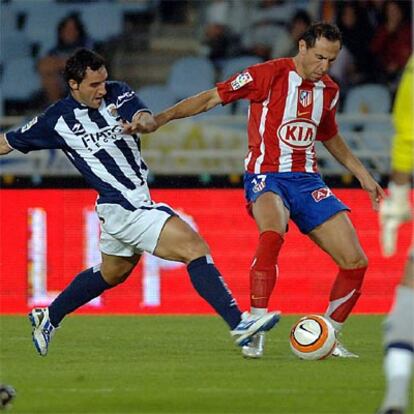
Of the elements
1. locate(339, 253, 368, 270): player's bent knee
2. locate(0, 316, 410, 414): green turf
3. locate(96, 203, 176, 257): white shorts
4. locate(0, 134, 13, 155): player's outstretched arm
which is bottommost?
locate(0, 316, 410, 414): green turf

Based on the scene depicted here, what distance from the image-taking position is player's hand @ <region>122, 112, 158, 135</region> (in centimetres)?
834

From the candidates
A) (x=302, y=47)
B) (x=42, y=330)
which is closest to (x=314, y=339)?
(x=42, y=330)

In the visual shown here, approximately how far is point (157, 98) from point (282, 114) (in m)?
8.22

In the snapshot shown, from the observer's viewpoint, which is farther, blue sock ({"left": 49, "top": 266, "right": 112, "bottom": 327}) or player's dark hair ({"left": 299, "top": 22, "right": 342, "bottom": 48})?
blue sock ({"left": 49, "top": 266, "right": 112, "bottom": 327})

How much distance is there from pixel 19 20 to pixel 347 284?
424 inches

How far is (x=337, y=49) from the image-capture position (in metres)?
9.01

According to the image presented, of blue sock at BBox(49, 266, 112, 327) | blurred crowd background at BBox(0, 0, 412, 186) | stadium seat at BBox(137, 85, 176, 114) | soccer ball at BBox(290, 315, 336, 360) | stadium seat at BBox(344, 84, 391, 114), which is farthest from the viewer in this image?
blurred crowd background at BBox(0, 0, 412, 186)

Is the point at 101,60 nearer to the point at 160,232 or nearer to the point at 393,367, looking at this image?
the point at 160,232

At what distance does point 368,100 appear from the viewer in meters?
17.1

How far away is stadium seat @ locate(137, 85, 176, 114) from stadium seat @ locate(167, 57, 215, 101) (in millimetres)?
115

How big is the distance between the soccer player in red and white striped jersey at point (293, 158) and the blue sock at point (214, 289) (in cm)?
40

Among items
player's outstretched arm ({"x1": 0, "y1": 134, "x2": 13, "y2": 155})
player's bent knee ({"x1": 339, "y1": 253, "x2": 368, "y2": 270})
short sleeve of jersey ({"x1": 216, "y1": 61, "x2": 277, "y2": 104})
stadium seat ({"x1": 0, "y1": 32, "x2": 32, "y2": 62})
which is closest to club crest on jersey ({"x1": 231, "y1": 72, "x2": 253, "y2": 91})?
short sleeve of jersey ({"x1": 216, "y1": 61, "x2": 277, "y2": 104})

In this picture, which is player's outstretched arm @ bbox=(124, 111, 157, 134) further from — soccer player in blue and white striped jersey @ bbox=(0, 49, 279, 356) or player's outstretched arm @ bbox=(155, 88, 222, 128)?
player's outstretched arm @ bbox=(155, 88, 222, 128)

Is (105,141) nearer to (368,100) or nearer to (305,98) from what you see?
(305,98)
